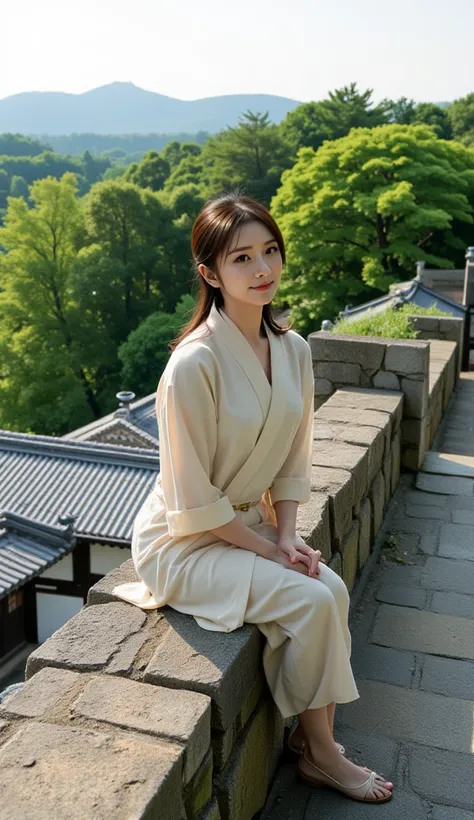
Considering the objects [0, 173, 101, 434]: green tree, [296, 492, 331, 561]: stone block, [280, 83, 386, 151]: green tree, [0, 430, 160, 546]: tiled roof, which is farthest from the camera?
[280, 83, 386, 151]: green tree

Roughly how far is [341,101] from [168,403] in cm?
4307

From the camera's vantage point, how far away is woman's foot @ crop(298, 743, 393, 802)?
7.16 ft

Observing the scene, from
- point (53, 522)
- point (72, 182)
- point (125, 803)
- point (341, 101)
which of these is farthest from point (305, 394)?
point (341, 101)

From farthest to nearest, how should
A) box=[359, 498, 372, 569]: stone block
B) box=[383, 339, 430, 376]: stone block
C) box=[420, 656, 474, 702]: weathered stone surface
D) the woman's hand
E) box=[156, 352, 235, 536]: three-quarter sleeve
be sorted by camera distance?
box=[383, 339, 430, 376]: stone block, box=[359, 498, 372, 569]: stone block, box=[420, 656, 474, 702]: weathered stone surface, the woman's hand, box=[156, 352, 235, 536]: three-quarter sleeve

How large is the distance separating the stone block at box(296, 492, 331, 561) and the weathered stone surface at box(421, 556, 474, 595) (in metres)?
0.94

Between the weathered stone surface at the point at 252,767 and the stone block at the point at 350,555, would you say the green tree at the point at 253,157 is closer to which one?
the stone block at the point at 350,555

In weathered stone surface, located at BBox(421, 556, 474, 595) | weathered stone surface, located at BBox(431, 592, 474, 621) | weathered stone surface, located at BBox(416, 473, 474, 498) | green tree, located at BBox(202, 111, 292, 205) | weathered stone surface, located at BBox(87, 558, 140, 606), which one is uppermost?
green tree, located at BBox(202, 111, 292, 205)

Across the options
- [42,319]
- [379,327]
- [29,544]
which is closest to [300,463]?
[379,327]

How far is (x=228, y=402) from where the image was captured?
2076mm

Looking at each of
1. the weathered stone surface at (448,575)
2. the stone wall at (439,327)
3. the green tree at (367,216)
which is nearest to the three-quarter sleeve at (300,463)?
the weathered stone surface at (448,575)

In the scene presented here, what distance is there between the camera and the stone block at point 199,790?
167 centimetres

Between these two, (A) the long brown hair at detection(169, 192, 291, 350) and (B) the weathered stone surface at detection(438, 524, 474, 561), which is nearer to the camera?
(A) the long brown hair at detection(169, 192, 291, 350)

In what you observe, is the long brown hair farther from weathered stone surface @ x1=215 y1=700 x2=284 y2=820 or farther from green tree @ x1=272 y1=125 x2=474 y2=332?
green tree @ x1=272 y1=125 x2=474 y2=332

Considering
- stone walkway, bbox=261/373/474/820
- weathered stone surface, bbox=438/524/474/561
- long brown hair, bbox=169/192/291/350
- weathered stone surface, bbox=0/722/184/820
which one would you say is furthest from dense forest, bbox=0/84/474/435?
weathered stone surface, bbox=0/722/184/820
